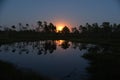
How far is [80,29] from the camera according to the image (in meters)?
174

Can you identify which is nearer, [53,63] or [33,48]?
[53,63]

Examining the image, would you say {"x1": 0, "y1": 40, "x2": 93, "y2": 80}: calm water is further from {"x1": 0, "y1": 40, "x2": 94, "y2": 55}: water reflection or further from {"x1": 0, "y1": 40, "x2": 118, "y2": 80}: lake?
{"x1": 0, "y1": 40, "x2": 94, "y2": 55}: water reflection

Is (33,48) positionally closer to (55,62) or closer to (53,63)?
(55,62)

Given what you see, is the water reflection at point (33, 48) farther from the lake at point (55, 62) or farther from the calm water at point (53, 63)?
the calm water at point (53, 63)

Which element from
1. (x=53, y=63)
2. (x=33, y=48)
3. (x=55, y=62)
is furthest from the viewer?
(x=33, y=48)

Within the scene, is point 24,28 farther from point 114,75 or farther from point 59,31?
point 114,75

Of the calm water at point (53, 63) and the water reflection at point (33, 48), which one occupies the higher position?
the water reflection at point (33, 48)

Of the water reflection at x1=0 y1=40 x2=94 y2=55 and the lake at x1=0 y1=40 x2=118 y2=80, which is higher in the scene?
the water reflection at x1=0 y1=40 x2=94 y2=55

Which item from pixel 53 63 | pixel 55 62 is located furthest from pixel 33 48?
pixel 53 63

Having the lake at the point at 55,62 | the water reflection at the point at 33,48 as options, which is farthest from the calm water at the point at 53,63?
the water reflection at the point at 33,48

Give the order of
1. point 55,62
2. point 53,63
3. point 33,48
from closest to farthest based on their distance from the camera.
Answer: point 53,63 < point 55,62 < point 33,48

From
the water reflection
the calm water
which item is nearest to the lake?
the calm water

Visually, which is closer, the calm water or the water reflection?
the calm water

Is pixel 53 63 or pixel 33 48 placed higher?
pixel 33 48
